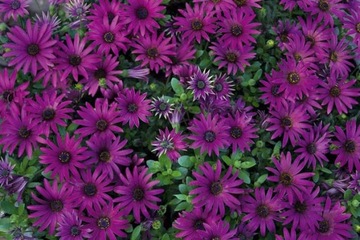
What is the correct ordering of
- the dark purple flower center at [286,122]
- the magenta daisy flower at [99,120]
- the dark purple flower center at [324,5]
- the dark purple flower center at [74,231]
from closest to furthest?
the dark purple flower center at [74,231] < the magenta daisy flower at [99,120] < the dark purple flower center at [286,122] < the dark purple flower center at [324,5]

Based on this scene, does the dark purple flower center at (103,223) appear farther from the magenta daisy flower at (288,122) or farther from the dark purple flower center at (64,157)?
the magenta daisy flower at (288,122)

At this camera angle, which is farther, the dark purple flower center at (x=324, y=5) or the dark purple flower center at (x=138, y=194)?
the dark purple flower center at (x=324, y=5)

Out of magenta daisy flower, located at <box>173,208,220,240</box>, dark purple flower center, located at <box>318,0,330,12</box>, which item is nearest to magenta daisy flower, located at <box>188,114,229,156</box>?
magenta daisy flower, located at <box>173,208,220,240</box>

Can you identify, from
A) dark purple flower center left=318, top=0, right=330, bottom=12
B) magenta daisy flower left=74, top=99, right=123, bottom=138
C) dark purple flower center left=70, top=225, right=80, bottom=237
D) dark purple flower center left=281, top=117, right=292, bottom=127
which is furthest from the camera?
dark purple flower center left=318, top=0, right=330, bottom=12

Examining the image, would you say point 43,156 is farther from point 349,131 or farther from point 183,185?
point 349,131

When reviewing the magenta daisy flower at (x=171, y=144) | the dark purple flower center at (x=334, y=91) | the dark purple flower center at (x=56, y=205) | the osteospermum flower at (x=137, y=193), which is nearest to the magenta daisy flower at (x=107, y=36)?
the magenta daisy flower at (x=171, y=144)

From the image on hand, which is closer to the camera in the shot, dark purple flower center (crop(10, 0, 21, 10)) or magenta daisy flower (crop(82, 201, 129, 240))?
magenta daisy flower (crop(82, 201, 129, 240))

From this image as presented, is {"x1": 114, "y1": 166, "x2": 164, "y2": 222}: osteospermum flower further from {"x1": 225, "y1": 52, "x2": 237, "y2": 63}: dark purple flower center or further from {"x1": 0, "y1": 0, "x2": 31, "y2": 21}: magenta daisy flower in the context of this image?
{"x1": 0, "y1": 0, "x2": 31, "y2": 21}: magenta daisy flower

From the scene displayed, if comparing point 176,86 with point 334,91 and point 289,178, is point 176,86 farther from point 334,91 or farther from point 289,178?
point 334,91
